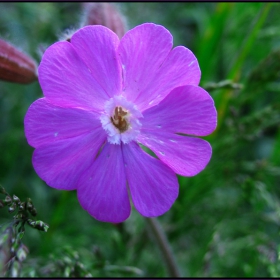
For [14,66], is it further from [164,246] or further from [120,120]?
[164,246]

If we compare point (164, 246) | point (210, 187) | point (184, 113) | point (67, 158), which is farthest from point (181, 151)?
point (210, 187)

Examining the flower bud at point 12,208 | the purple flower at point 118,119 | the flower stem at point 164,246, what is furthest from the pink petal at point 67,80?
the flower stem at point 164,246

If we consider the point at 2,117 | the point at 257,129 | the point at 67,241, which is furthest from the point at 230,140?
the point at 2,117

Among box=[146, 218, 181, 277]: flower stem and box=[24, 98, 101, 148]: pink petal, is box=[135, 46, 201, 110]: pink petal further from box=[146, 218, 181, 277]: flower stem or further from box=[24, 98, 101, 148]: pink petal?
box=[146, 218, 181, 277]: flower stem

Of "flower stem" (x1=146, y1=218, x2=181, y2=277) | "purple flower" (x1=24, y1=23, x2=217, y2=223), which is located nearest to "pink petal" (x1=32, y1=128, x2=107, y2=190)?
"purple flower" (x1=24, y1=23, x2=217, y2=223)

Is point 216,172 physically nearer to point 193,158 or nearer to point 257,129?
point 257,129
